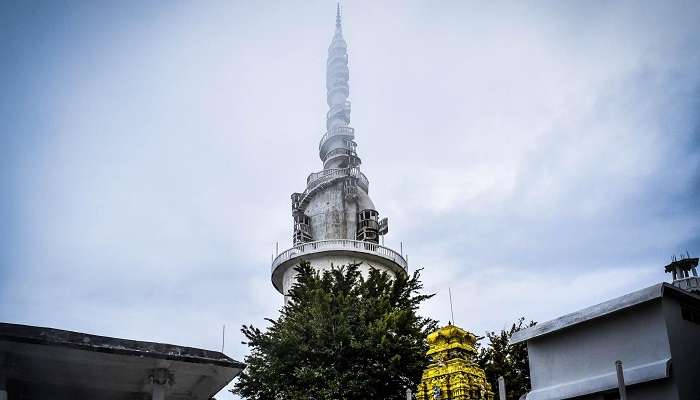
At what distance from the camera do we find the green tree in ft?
66.5

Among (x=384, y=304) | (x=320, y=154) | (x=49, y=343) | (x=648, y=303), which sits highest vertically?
(x=320, y=154)

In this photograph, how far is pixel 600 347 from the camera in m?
12.7

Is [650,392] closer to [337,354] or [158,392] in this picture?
[158,392]

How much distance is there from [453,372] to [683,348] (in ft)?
14.1

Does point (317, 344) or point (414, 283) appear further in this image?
point (414, 283)

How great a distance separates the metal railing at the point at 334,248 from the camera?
31766mm

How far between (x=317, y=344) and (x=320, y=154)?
68.4 feet

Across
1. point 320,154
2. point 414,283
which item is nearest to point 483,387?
point 414,283

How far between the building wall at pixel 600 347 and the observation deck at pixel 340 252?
710 inches

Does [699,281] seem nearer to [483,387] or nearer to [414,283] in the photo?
[414,283]

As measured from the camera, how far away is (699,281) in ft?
118

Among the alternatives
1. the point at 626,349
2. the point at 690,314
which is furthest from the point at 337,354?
the point at 690,314

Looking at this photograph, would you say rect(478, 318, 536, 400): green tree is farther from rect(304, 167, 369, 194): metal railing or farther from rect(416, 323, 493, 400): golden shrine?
rect(304, 167, 369, 194): metal railing

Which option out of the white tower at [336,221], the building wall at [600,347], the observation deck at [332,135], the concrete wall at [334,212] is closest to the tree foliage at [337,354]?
the building wall at [600,347]
